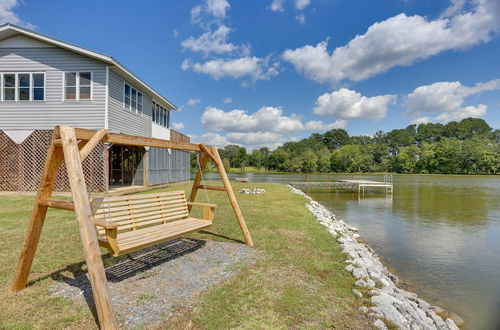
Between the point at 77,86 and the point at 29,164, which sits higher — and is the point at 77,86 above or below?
above

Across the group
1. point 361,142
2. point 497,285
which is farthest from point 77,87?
point 361,142

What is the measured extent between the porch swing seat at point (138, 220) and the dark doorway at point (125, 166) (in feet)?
39.2

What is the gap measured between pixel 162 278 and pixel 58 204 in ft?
6.46

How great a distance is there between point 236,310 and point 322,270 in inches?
83.2

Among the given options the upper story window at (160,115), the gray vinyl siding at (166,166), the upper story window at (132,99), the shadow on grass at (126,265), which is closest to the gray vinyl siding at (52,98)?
the upper story window at (132,99)

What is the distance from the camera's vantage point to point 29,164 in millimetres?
14250

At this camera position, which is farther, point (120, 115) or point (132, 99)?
point (132, 99)

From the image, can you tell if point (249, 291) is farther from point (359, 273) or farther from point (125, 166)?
point (125, 166)

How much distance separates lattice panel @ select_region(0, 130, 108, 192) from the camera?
1405cm

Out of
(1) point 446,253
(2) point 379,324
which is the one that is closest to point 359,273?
(2) point 379,324

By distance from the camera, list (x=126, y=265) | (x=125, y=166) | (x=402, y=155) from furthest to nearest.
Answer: (x=402, y=155) < (x=125, y=166) < (x=126, y=265)

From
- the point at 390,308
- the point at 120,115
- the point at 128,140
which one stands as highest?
the point at 120,115

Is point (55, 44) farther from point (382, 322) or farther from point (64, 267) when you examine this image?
point (382, 322)

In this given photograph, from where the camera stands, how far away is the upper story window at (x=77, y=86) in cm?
1408
